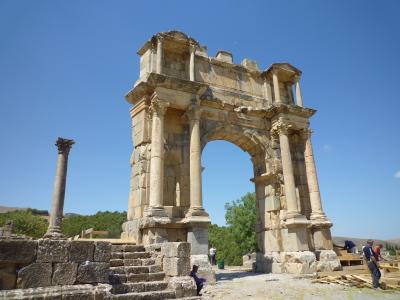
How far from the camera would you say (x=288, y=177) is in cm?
1366

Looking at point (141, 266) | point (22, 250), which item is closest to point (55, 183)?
point (141, 266)

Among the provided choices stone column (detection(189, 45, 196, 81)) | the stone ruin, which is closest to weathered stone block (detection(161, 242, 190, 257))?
the stone ruin

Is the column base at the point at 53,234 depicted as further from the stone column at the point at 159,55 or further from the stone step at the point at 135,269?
the stone column at the point at 159,55

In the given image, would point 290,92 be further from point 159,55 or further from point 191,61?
point 159,55

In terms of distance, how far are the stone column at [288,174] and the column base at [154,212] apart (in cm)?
555

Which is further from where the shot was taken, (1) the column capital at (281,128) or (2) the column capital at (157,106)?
(1) the column capital at (281,128)

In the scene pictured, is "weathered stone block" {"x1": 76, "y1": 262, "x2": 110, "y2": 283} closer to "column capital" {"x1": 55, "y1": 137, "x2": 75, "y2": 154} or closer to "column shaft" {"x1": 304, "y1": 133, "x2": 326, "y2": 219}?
"column shaft" {"x1": 304, "y1": 133, "x2": 326, "y2": 219}

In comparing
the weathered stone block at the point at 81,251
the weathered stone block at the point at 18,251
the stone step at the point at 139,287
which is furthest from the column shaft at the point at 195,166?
the weathered stone block at the point at 18,251

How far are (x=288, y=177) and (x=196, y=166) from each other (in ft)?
14.6

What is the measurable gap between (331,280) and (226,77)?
9.55m

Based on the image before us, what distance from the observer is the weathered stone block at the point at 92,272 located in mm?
5312

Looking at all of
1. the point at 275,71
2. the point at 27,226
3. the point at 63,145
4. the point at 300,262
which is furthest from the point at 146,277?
the point at 27,226

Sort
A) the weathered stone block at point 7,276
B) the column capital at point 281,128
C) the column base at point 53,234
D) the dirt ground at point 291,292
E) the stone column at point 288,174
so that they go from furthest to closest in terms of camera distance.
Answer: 1. the column capital at point 281,128
2. the stone column at point 288,174
3. the column base at point 53,234
4. the dirt ground at point 291,292
5. the weathered stone block at point 7,276

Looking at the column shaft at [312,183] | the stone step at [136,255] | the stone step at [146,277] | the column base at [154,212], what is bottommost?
the stone step at [146,277]
